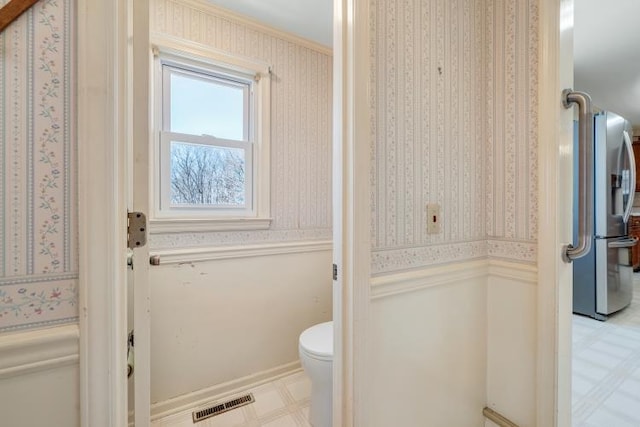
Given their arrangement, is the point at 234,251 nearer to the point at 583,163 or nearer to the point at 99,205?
the point at 99,205

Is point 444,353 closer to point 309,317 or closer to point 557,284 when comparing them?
point 557,284

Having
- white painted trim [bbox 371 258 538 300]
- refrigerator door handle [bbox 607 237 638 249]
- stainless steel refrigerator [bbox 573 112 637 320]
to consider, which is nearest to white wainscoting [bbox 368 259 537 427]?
white painted trim [bbox 371 258 538 300]

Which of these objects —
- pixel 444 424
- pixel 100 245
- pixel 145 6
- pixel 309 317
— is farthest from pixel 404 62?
pixel 309 317

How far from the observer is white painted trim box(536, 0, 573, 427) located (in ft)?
3.41

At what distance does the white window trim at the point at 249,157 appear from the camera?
1.52m

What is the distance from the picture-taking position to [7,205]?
0.53 m

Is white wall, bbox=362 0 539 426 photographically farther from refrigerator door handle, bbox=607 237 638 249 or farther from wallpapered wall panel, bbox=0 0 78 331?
refrigerator door handle, bbox=607 237 638 249

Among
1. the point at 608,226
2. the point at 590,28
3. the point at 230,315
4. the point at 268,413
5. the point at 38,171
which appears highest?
the point at 590,28

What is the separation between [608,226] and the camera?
2547 mm

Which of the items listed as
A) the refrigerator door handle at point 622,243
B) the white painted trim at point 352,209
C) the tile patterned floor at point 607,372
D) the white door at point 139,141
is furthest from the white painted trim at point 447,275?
the refrigerator door handle at point 622,243

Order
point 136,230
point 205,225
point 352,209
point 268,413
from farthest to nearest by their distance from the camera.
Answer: point 205,225, point 268,413, point 352,209, point 136,230

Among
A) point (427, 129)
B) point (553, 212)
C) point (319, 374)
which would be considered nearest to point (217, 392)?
point (319, 374)

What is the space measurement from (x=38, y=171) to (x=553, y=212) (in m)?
1.52

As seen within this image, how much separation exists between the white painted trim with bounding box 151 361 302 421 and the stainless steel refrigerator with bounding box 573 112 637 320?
2.83m
